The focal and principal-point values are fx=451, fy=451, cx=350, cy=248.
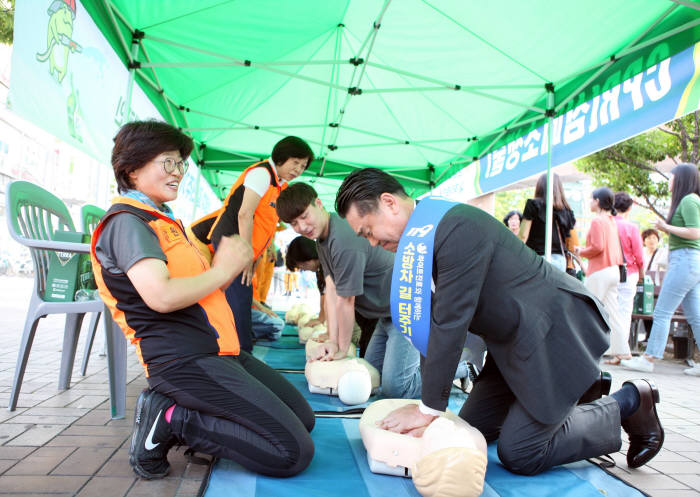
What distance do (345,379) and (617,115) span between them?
9.32ft

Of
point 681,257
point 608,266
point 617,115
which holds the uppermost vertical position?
point 617,115

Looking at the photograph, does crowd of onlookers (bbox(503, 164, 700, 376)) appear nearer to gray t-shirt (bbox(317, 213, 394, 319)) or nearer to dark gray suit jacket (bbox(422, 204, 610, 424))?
gray t-shirt (bbox(317, 213, 394, 319))

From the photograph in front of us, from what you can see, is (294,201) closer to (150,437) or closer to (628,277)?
(150,437)

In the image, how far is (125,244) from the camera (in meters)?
1.24

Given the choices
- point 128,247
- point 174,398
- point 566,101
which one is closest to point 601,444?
point 174,398

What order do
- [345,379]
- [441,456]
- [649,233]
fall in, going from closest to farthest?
[441,456] < [345,379] < [649,233]

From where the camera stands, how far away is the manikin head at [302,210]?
2.35 m

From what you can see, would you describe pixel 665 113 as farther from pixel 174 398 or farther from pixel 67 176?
pixel 67 176

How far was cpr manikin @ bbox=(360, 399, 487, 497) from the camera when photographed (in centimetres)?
122

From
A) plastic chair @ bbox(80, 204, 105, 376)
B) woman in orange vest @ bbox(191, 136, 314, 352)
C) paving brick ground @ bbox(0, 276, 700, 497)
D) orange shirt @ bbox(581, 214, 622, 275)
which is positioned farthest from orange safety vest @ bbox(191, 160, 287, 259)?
orange shirt @ bbox(581, 214, 622, 275)

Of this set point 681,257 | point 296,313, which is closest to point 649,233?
point 681,257

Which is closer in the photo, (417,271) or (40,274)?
(417,271)

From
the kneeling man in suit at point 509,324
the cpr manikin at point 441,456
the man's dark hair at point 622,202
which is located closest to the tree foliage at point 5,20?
the kneeling man in suit at point 509,324

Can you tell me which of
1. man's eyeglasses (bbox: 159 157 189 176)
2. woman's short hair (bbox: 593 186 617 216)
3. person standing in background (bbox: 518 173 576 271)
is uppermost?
woman's short hair (bbox: 593 186 617 216)
